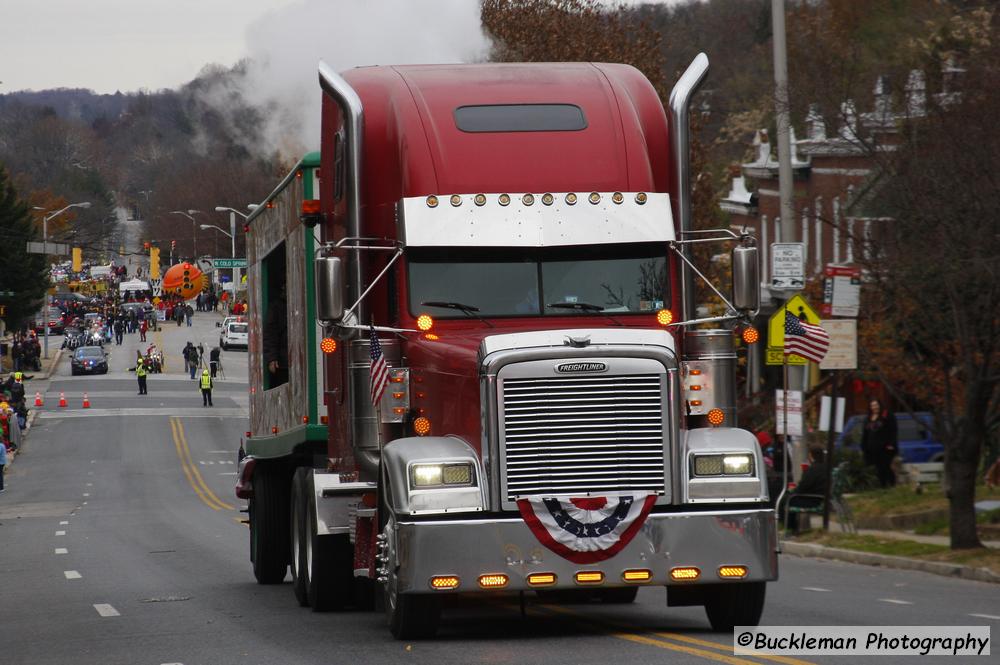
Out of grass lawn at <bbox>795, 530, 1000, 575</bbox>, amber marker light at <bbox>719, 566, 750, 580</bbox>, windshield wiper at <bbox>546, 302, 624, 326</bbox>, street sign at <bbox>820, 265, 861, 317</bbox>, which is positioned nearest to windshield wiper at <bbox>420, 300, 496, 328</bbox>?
windshield wiper at <bbox>546, 302, 624, 326</bbox>

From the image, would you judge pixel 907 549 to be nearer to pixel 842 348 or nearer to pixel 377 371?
pixel 842 348

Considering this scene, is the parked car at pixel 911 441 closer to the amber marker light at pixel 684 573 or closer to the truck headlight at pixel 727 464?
the truck headlight at pixel 727 464

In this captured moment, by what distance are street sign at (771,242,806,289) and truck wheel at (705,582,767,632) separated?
42.9 ft

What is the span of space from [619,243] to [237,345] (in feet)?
316

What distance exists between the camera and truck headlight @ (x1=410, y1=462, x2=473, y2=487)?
12188mm

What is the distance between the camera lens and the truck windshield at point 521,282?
1331 centimetres

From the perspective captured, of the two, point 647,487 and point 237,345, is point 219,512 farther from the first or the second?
point 237,345

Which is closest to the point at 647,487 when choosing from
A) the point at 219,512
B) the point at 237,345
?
the point at 219,512

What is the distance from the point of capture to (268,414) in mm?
19031

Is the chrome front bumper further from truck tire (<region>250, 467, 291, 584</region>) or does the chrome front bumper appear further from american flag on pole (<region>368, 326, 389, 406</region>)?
truck tire (<region>250, 467, 291, 584</region>)

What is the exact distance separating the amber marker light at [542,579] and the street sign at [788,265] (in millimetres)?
14485

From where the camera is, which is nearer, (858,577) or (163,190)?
(858,577)

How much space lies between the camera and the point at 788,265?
2616 centimetres

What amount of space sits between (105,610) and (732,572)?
25.2ft
